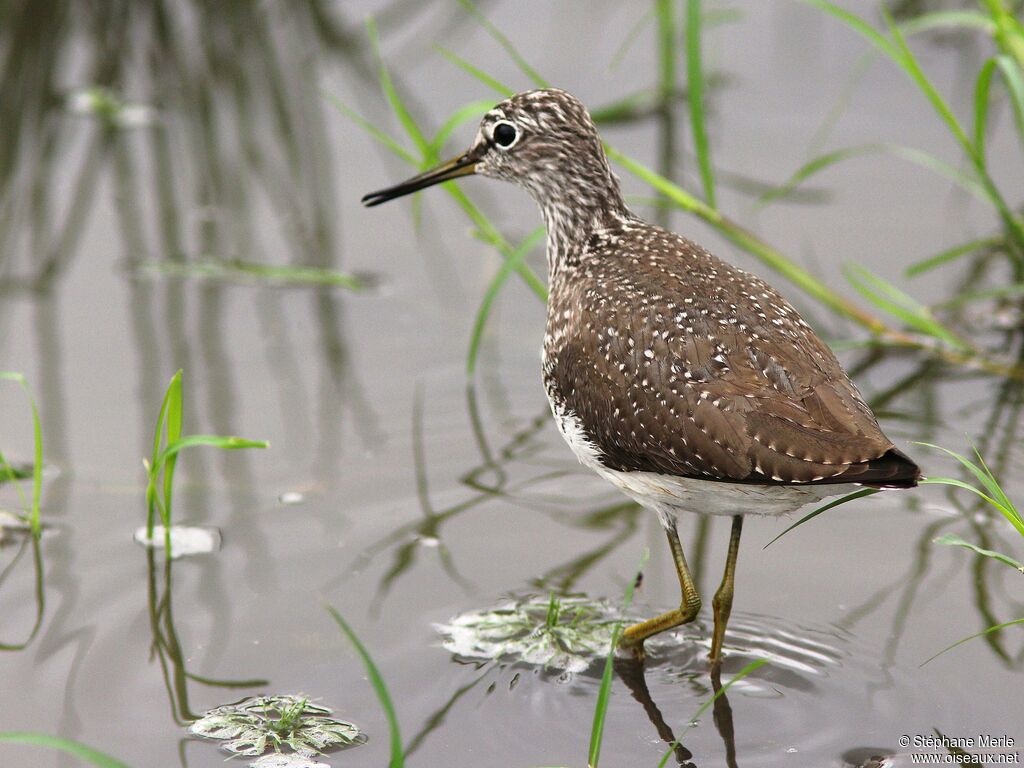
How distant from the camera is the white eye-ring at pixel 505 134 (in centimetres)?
665

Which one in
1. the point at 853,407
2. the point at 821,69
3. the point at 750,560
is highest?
the point at 821,69

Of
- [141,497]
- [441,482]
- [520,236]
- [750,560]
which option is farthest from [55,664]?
[520,236]

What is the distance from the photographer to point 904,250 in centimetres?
900

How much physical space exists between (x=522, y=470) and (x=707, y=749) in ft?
7.43

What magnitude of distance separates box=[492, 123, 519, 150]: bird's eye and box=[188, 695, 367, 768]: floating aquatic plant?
8.96ft

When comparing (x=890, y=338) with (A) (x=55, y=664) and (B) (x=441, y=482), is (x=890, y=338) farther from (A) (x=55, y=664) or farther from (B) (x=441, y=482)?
(A) (x=55, y=664)

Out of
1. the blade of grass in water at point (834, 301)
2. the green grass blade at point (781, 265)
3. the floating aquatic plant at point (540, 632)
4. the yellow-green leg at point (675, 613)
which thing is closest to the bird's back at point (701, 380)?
the yellow-green leg at point (675, 613)

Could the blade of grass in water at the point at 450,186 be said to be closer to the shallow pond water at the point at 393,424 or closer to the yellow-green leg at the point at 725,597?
the shallow pond water at the point at 393,424

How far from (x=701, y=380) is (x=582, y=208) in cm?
154

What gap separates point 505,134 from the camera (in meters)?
6.70

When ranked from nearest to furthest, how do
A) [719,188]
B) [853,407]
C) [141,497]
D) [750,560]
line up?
[853,407] < [750,560] < [141,497] < [719,188]

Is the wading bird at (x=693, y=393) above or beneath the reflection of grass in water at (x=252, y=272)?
beneath

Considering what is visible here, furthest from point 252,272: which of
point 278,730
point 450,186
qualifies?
point 278,730

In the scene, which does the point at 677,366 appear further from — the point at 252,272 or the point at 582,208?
the point at 252,272
